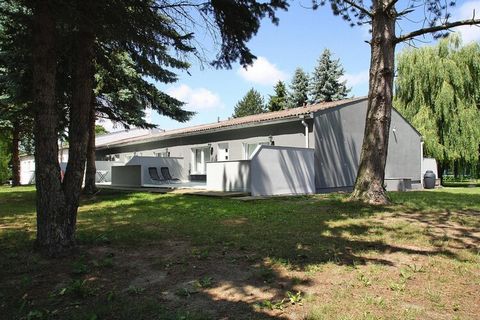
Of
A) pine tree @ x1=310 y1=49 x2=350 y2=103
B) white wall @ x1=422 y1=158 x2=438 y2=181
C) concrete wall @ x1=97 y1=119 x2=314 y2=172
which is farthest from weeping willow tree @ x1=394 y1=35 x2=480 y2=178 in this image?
pine tree @ x1=310 y1=49 x2=350 y2=103

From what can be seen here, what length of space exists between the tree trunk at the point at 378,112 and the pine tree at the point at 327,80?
117 ft

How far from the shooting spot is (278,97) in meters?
51.8

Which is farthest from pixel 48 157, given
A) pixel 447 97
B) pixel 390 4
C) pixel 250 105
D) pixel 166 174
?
pixel 250 105

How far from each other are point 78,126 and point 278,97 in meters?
47.4

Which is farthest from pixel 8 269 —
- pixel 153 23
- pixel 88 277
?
pixel 153 23

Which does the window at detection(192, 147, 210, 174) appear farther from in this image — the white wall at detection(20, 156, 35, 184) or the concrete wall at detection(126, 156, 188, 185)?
the white wall at detection(20, 156, 35, 184)

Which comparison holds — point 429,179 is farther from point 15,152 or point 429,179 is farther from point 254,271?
point 15,152

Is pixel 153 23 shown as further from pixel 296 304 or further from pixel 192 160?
pixel 192 160

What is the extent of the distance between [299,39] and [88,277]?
26.7 ft

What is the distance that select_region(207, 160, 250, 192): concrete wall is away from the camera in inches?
562

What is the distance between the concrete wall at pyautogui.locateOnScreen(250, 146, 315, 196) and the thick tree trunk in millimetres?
8503

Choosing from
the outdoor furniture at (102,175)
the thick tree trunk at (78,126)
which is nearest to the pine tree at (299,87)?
the outdoor furniture at (102,175)

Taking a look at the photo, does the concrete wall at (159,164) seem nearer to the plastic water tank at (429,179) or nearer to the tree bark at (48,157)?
the plastic water tank at (429,179)

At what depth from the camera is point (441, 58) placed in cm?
2539
